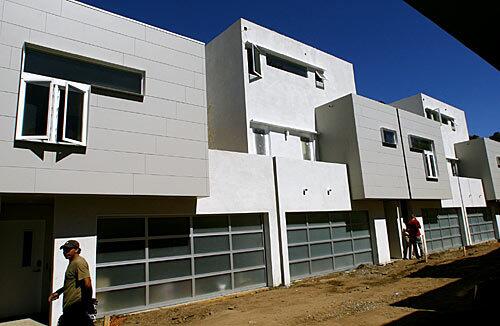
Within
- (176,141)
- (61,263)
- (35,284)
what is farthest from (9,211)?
(176,141)

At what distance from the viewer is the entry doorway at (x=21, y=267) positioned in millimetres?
9289

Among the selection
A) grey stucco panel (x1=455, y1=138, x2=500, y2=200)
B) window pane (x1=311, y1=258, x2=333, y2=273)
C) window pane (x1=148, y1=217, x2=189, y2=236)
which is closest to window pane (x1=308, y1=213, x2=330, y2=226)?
window pane (x1=311, y1=258, x2=333, y2=273)

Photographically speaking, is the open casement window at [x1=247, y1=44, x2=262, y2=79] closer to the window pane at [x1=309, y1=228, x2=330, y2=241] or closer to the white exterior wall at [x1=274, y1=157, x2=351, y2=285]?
the white exterior wall at [x1=274, y1=157, x2=351, y2=285]

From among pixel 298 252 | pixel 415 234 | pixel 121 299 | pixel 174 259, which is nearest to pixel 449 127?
pixel 415 234

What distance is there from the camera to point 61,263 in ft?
26.6

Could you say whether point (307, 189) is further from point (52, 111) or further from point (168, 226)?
point (52, 111)

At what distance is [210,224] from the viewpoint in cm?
1095

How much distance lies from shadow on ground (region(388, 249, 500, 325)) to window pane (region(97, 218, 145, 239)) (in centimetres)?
651

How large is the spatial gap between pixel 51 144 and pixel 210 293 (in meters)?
5.95

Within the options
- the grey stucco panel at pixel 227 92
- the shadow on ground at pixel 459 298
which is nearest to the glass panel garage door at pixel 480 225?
the shadow on ground at pixel 459 298

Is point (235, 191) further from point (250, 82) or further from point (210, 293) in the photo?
point (250, 82)

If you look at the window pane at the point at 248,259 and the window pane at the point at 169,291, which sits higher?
the window pane at the point at 248,259

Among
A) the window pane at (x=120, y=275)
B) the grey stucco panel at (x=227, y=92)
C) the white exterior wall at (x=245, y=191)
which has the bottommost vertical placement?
the window pane at (x=120, y=275)

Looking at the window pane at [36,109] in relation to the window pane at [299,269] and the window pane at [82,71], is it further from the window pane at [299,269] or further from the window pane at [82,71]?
the window pane at [299,269]
